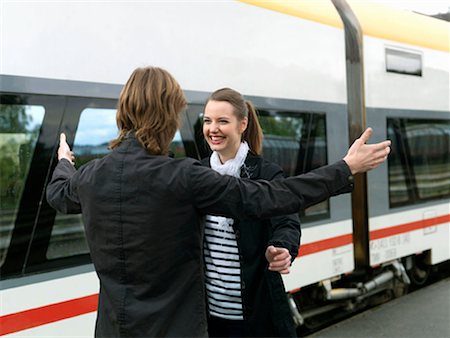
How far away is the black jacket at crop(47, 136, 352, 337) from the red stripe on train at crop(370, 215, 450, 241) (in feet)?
11.4

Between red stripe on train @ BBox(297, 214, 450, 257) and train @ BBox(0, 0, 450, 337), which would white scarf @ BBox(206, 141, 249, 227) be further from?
red stripe on train @ BBox(297, 214, 450, 257)

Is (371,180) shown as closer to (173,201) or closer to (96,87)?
(96,87)

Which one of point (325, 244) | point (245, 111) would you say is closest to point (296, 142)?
point (325, 244)

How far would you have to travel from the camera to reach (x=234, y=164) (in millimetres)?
2303

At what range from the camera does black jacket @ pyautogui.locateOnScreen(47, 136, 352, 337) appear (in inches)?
66.6

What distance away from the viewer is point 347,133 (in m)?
4.93

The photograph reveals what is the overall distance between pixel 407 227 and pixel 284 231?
11.9ft

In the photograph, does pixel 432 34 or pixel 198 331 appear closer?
pixel 198 331

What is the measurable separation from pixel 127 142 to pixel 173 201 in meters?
0.25

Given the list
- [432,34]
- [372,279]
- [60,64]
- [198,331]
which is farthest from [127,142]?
[432,34]

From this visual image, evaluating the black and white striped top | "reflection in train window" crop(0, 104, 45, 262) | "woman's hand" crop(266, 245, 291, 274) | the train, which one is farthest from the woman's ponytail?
"reflection in train window" crop(0, 104, 45, 262)

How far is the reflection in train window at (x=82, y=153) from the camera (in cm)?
303

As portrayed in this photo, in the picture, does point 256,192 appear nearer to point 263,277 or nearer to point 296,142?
point 263,277

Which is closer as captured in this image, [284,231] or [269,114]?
[284,231]
